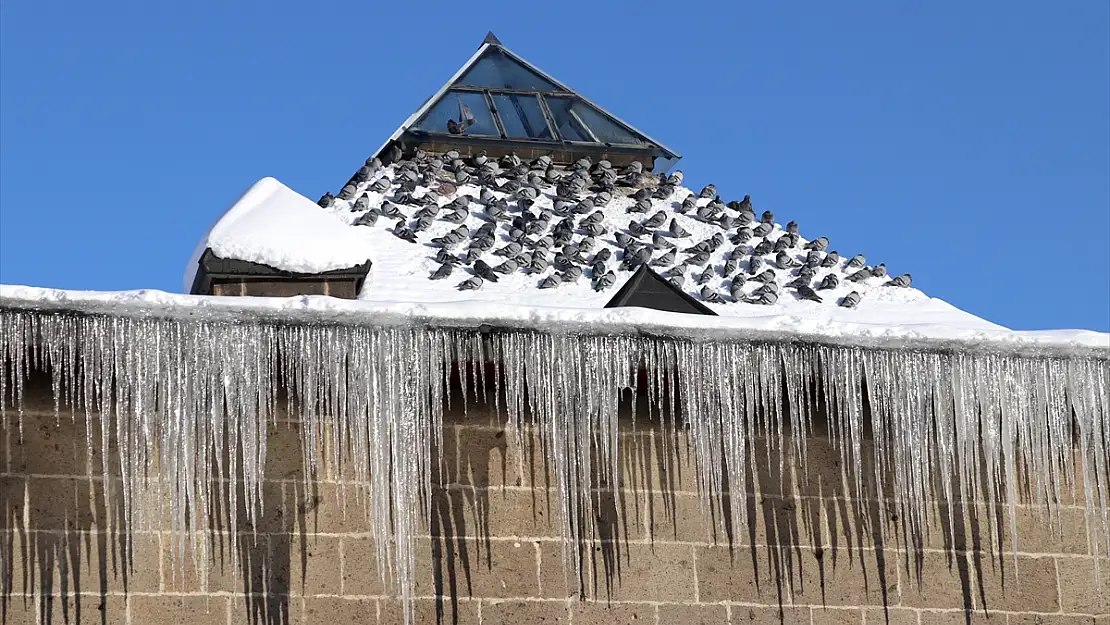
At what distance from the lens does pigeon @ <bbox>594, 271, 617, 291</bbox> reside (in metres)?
9.48

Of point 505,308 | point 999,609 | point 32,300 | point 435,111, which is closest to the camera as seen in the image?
point 32,300

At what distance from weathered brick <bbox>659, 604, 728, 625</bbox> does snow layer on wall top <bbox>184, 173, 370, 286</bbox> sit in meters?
2.52

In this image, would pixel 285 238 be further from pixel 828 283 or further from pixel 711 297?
pixel 828 283

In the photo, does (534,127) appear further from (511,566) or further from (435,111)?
(511,566)

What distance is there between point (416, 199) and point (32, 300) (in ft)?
12.2

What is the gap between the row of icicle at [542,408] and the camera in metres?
7.43

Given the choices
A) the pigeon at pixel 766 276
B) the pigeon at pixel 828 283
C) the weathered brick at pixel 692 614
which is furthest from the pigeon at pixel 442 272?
the weathered brick at pixel 692 614

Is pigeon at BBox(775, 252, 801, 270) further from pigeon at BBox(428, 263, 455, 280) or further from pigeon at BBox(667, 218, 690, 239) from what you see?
pigeon at BBox(428, 263, 455, 280)

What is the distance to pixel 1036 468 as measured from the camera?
8.43m

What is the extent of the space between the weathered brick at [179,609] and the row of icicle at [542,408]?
19 cm

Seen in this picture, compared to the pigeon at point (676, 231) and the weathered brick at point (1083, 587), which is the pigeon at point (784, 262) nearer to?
the pigeon at point (676, 231)

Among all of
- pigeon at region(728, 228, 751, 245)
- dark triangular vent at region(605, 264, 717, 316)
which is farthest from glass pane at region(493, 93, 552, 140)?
dark triangular vent at region(605, 264, 717, 316)

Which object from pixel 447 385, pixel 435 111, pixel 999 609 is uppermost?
pixel 435 111

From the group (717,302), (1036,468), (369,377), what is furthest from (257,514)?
(1036,468)
